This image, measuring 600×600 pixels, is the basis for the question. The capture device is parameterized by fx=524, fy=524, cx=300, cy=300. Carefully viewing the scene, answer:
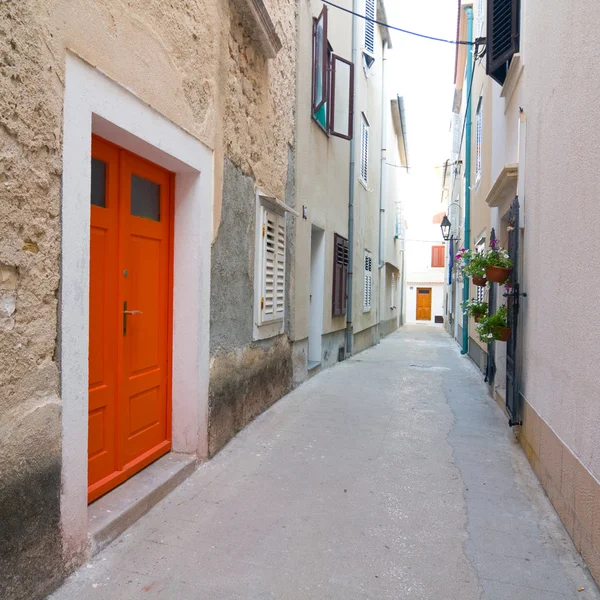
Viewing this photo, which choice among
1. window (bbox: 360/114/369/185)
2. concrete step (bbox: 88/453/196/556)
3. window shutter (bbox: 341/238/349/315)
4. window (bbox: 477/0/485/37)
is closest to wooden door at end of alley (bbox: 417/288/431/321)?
window (bbox: 360/114/369/185)

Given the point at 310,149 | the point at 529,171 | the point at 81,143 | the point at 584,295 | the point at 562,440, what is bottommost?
the point at 562,440

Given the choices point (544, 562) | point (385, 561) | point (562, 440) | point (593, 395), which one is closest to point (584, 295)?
point (593, 395)

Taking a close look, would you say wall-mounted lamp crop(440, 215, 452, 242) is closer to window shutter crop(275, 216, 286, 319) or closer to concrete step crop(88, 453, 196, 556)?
window shutter crop(275, 216, 286, 319)

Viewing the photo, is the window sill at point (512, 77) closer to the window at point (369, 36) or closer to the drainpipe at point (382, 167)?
the window at point (369, 36)

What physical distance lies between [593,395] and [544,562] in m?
0.96

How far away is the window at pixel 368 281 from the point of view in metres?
12.9

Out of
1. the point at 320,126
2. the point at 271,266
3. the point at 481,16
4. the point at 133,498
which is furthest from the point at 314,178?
the point at 133,498

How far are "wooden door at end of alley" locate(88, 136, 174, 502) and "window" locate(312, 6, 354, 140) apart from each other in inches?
184

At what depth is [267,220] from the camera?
5.63 meters

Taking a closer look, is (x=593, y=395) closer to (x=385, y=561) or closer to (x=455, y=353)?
(x=385, y=561)

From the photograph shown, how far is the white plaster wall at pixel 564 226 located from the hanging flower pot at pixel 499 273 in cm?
32

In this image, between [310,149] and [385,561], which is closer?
[385,561]

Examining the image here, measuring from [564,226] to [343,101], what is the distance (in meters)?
6.75

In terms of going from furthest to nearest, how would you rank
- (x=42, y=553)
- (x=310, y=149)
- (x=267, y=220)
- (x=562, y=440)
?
(x=310, y=149)
(x=267, y=220)
(x=562, y=440)
(x=42, y=553)
